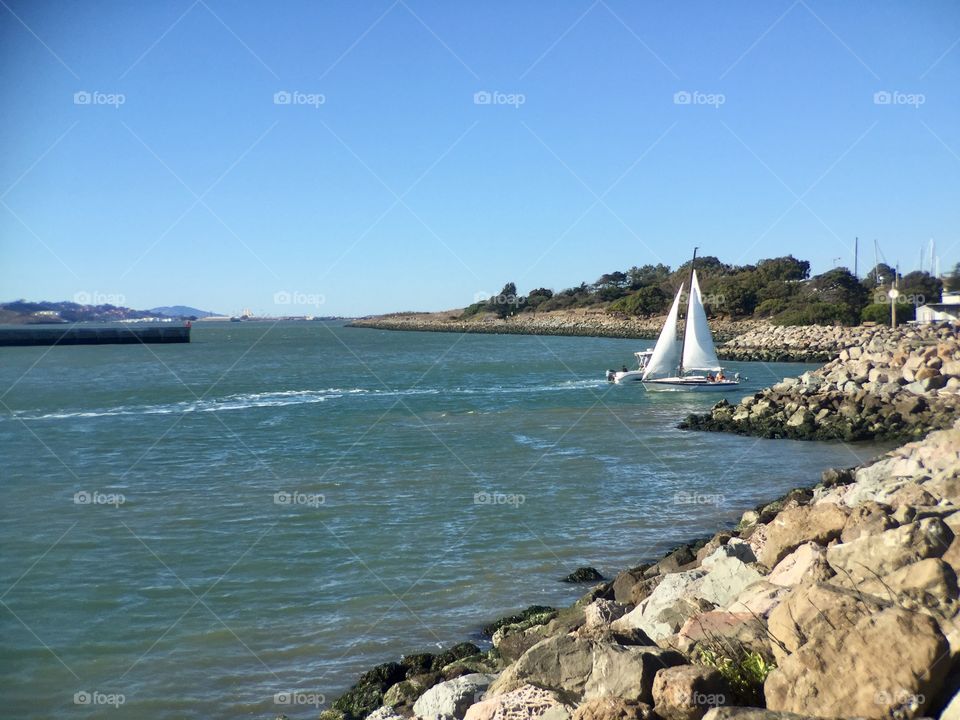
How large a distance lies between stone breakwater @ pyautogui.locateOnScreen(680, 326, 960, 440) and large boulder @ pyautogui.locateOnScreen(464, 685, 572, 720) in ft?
73.3

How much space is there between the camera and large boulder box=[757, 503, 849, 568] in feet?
29.5

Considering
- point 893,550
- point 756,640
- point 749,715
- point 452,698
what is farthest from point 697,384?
point 749,715

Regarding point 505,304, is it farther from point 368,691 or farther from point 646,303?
point 368,691

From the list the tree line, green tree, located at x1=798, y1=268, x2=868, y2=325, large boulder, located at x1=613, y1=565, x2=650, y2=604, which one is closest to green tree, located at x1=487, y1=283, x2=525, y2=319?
the tree line

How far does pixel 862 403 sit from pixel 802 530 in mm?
22184

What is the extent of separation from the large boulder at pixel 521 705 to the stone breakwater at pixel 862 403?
2233cm

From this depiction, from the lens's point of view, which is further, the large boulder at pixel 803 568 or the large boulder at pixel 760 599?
the large boulder at pixel 760 599

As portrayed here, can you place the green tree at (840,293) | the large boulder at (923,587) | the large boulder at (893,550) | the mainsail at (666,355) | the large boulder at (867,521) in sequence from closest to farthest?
the large boulder at (923,587) → the large boulder at (893,550) → the large boulder at (867,521) → the mainsail at (666,355) → the green tree at (840,293)

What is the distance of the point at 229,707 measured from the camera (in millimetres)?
9297

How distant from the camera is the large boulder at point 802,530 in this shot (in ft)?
29.5

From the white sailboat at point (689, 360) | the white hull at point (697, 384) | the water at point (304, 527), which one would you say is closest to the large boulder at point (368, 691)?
the water at point (304, 527)

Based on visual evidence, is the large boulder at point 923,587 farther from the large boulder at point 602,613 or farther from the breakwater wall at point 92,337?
the breakwater wall at point 92,337

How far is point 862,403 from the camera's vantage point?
29.5 metres

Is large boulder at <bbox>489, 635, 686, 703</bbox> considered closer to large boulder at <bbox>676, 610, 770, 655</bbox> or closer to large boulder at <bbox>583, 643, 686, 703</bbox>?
large boulder at <bbox>583, 643, 686, 703</bbox>
